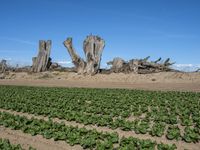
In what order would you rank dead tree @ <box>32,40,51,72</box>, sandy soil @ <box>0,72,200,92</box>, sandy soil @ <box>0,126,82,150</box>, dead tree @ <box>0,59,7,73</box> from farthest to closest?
dead tree @ <box>0,59,7,73</box>
dead tree @ <box>32,40,51,72</box>
sandy soil @ <box>0,72,200,92</box>
sandy soil @ <box>0,126,82,150</box>

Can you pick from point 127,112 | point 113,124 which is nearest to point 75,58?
point 127,112

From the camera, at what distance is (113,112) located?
1573 cm

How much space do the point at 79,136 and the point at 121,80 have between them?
24.5 m

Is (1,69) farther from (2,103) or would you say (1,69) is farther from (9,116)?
(9,116)

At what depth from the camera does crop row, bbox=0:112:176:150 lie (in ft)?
33.1

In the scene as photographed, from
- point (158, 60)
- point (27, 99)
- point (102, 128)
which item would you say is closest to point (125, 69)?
point (158, 60)

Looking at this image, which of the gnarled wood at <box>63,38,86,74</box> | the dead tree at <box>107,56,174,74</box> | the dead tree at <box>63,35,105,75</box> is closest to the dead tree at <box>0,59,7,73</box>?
the gnarled wood at <box>63,38,86,74</box>

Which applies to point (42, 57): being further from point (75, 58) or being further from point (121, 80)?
point (121, 80)

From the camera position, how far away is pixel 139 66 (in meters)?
39.4

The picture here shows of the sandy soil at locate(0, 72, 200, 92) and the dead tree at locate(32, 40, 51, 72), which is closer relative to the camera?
the sandy soil at locate(0, 72, 200, 92)

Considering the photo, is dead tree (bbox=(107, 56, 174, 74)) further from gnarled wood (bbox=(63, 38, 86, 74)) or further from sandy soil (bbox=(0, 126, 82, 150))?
sandy soil (bbox=(0, 126, 82, 150))

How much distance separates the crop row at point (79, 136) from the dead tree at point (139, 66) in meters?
25.7

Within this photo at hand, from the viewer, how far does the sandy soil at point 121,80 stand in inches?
1237

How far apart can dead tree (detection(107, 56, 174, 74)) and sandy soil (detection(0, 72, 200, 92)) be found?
268 centimetres
